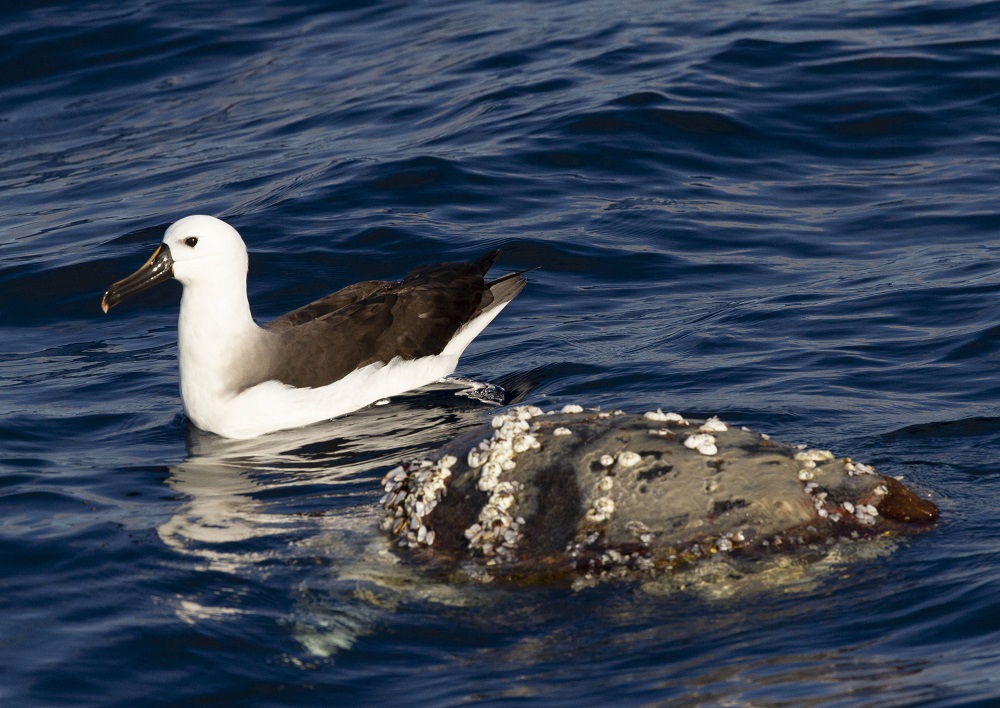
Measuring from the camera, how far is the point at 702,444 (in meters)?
5.94

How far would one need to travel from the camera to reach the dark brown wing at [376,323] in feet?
29.1

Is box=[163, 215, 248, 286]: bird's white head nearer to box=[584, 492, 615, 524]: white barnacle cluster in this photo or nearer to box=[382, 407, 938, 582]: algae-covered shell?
box=[382, 407, 938, 582]: algae-covered shell

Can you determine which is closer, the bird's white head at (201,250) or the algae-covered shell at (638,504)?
the algae-covered shell at (638,504)

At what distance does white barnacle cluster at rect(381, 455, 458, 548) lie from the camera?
20.3ft

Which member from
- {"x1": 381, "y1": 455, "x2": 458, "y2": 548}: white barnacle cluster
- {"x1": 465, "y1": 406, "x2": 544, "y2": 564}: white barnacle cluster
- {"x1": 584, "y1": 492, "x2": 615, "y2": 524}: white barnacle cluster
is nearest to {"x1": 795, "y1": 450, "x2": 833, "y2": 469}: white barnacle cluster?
{"x1": 584, "y1": 492, "x2": 615, "y2": 524}: white barnacle cluster

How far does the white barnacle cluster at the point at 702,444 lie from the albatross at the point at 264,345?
3513 mm

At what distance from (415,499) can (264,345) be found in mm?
2857

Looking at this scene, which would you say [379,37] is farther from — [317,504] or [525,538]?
[525,538]

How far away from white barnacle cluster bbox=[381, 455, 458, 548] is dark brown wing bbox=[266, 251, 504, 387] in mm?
2306

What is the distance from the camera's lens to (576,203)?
12.4 m

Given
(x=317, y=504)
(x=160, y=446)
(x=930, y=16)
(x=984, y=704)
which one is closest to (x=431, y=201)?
(x=160, y=446)

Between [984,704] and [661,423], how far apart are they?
221 centimetres

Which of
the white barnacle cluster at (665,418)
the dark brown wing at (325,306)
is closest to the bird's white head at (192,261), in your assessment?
the dark brown wing at (325,306)

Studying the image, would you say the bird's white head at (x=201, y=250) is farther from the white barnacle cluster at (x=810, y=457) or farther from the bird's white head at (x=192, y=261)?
the white barnacle cluster at (x=810, y=457)
